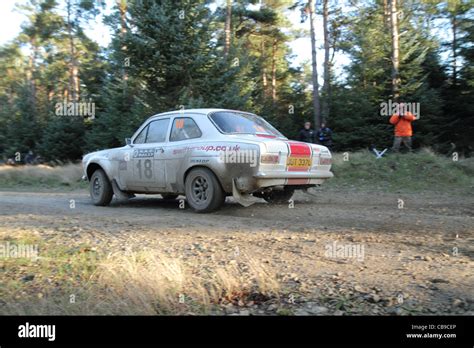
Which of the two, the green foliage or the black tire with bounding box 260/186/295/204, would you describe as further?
the green foliage

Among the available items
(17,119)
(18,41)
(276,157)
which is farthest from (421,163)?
(18,41)

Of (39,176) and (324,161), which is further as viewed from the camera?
(39,176)

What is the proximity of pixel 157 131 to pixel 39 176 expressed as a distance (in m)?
10.5

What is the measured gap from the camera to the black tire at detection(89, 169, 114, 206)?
30.3 ft

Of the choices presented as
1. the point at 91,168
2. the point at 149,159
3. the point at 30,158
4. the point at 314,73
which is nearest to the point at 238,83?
the point at 314,73

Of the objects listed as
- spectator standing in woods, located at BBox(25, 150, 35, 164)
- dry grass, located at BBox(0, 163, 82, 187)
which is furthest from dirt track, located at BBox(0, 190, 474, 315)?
spectator standing in woods, located at BBox(25, 150, 35, 164)

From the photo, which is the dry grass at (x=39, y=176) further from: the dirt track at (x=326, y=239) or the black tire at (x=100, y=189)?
the dirt track at (x=326, y=239)

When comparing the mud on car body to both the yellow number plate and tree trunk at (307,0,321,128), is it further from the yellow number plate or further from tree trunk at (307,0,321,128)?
tree trunk at (307,0,321,128)

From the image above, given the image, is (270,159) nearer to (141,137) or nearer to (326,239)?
(326,239)

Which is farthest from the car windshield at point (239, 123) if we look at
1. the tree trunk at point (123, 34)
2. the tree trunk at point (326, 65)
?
the tree trunk at point (326, 65)

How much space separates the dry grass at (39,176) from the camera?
16.4m

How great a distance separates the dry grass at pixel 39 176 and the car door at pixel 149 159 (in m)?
8.13

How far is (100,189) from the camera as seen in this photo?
9305 millimetres
